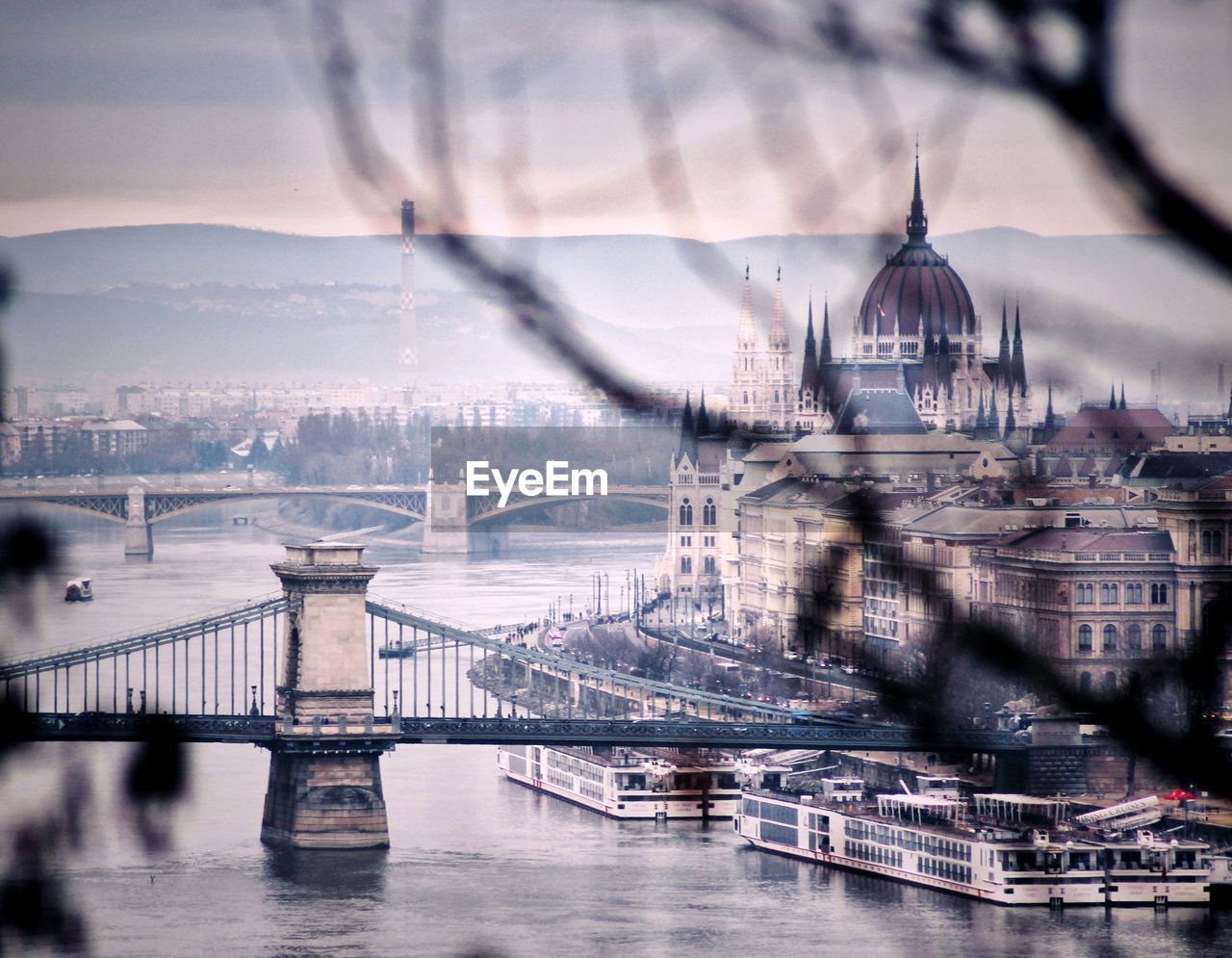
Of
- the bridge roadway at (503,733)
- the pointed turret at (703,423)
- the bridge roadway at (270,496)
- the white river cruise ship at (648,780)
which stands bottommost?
the white river cruise ship at (648,780)

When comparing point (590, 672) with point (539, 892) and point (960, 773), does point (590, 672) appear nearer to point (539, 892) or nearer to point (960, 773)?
point (960, 773)

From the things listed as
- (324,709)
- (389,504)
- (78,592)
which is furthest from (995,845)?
(389,504)

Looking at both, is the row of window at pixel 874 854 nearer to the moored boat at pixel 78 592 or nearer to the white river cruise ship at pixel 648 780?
the white river cruise ship at pixel 648 780

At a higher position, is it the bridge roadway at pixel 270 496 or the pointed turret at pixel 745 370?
the bridge roadway at pixel 270 496

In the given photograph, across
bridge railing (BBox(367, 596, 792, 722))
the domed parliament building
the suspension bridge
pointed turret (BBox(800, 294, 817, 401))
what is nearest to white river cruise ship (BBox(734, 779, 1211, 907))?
the suspension bridge

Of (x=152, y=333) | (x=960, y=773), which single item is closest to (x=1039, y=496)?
(x=960, y=773)

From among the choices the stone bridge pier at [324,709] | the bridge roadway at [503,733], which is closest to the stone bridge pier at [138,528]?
the stone bridge pier at [324,709]

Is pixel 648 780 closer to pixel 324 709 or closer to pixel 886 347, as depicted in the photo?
pixel 324 709
